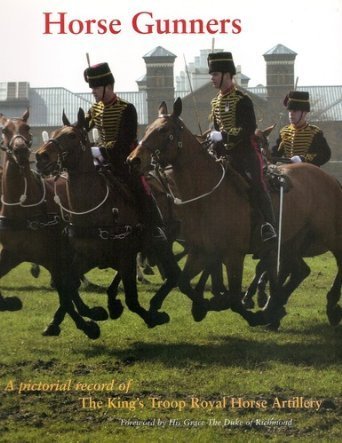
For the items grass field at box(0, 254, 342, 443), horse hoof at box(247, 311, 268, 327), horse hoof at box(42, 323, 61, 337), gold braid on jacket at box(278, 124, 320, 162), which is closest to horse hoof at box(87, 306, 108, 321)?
grass field at box(0, 254, 342, 443)

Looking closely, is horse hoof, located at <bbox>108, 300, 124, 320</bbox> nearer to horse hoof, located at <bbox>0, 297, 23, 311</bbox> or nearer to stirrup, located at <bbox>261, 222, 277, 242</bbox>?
horse hoof, located at <bbox>0, 297, 23, 311</bbox>

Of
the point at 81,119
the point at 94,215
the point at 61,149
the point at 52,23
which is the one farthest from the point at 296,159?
the point at 52,23

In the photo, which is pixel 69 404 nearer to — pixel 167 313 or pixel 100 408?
pixel 100 408

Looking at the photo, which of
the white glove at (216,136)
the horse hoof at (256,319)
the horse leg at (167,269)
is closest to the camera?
the white glove at (216,136)

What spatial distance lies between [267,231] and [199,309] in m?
1.12

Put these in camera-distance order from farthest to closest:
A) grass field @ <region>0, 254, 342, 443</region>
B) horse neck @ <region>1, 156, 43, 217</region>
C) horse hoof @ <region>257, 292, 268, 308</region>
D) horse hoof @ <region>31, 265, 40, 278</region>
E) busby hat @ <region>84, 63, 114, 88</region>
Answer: horse hoof @ <region>31, 265, 40, 278</region>, horse hoof @ <region>257, 292, 268, 308</region>, horse neck @ <region>1, 156, 43, 217</region>, busby hat @ <region>84, 63, 114, 88</region>, grass field @ <region>0, 254, 342, 443</region>

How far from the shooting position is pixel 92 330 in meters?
13.5

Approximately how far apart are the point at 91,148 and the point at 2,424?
11.3 ft

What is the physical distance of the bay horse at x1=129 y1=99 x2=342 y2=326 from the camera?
12750mm

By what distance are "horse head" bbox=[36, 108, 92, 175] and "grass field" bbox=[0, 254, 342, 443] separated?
1.91 meters

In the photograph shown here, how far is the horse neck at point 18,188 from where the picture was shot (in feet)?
43.6

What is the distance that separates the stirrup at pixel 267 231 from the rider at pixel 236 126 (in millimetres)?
142

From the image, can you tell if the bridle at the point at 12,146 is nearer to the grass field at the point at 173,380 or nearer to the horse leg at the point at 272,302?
the grass field at the point at 173,380

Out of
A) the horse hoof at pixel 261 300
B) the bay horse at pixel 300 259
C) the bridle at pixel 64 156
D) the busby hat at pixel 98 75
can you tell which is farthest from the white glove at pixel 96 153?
the horse hoof at pixel 261 300
